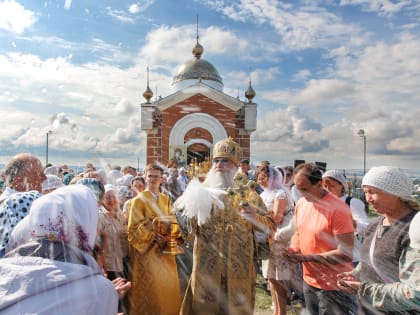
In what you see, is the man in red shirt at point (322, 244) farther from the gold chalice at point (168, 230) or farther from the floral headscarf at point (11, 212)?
the floral headscarf at point (11, 212)

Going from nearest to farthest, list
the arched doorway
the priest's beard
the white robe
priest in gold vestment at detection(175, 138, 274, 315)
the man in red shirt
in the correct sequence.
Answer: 1. the white robe
2. the man in red shirt
3. priest in gold vestment at detection(175, 138, 274, 315)
4. the priest's beard
5. the arched doorway

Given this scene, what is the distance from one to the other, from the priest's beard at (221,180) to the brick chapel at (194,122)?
18035 mm

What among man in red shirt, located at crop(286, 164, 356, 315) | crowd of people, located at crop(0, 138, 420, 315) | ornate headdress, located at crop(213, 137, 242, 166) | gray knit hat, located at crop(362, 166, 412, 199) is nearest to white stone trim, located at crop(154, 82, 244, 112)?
crowd of people, located at crop(0, 138, 420, 315)

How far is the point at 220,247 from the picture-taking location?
369 cm

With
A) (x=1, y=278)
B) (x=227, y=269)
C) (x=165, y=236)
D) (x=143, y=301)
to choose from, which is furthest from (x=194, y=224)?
(x=1, y=278)

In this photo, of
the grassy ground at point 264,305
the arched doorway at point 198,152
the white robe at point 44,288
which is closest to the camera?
the white robe at point 44,288

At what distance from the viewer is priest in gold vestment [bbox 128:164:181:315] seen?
14.1 feet

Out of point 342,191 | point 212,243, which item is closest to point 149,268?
point 212,243

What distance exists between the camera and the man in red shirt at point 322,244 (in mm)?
3182

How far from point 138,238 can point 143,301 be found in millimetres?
761

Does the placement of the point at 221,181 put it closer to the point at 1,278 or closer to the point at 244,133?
the point at 1,278

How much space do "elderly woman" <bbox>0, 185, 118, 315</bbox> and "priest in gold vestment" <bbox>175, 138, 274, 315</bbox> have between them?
1.71 metres

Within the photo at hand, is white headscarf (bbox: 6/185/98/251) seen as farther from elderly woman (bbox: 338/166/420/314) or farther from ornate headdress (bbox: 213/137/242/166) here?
ornate headdress (bbox: 213/137/242/166)

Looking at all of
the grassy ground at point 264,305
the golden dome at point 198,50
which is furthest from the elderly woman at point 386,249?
the golden dome at point 198,50
